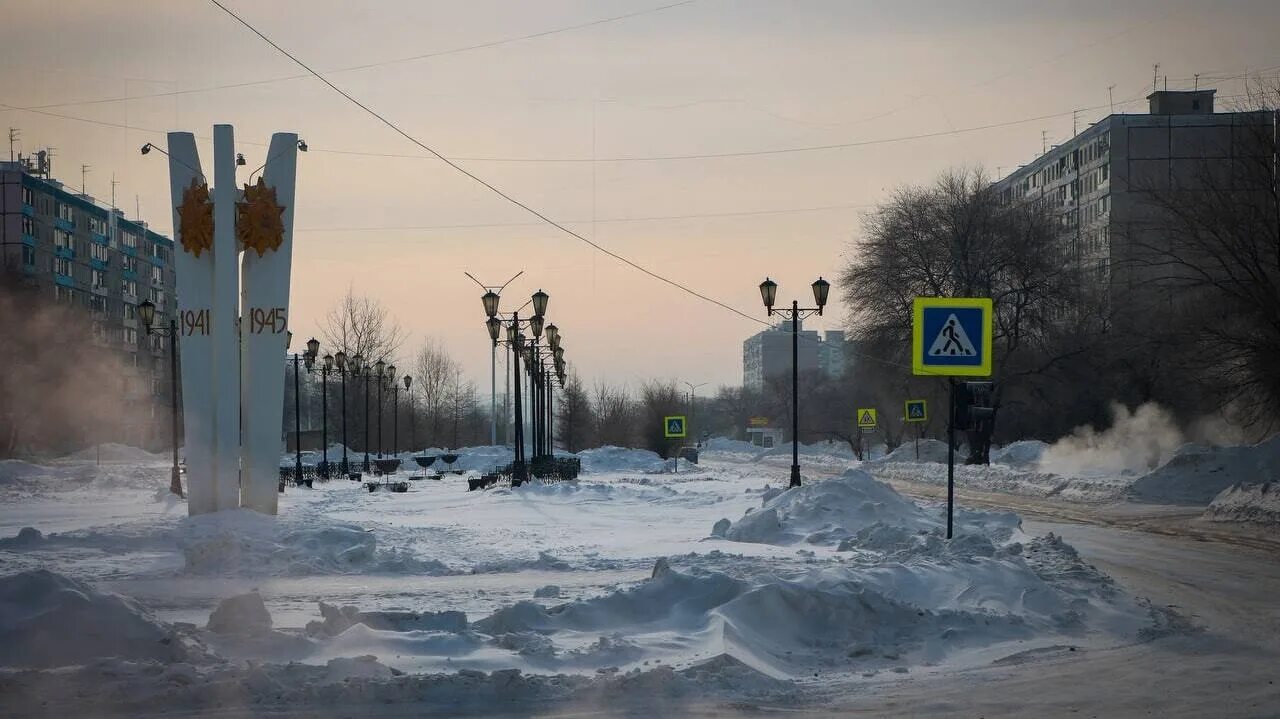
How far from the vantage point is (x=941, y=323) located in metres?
15.5

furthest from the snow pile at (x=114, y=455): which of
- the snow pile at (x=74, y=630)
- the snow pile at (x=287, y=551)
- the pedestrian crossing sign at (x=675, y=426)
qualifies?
the snow pile at (x=74, y=630)

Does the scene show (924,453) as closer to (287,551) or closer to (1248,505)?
(1248,505)

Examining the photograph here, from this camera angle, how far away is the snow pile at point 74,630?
27.8ft

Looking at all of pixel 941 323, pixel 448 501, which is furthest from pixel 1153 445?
pixel 941 323

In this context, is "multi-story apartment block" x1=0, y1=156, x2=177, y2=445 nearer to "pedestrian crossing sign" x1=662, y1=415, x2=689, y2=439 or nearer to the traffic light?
"pedestrian crossing sign" x1=662, y1=415, x2=689, y2=439

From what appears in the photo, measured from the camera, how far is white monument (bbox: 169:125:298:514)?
21578 millimetres

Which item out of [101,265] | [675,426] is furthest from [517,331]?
[101,265]

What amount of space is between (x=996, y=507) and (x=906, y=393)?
28.2 metres

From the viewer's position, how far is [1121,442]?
52.4 meters

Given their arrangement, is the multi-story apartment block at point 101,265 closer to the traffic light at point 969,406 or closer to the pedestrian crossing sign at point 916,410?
the pedestrian crossing sign at point 916,410

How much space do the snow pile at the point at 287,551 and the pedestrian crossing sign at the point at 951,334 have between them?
708 cm

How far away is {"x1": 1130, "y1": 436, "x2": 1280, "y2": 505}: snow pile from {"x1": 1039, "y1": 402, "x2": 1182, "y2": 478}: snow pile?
12.3 meters

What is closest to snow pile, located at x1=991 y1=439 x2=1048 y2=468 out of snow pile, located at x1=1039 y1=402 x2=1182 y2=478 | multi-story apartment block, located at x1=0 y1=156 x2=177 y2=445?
snow pile, located at x1=1039 y1=402 x2=1182 y2=478

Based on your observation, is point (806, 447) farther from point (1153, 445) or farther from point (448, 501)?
point (448, 501)
